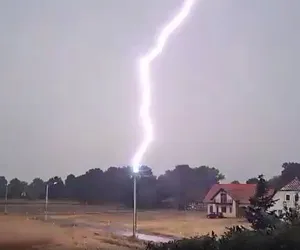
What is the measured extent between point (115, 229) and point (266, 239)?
15.2 m

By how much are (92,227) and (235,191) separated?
22.6ft

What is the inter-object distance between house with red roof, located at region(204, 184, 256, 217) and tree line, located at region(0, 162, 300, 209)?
0.69m

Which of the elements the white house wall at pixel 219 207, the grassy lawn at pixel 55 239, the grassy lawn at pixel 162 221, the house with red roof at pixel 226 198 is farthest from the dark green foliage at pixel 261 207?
the grassy lawn at pixel 55 239

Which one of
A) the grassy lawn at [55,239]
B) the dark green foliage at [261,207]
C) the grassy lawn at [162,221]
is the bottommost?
the grassy lawn at [55,239]

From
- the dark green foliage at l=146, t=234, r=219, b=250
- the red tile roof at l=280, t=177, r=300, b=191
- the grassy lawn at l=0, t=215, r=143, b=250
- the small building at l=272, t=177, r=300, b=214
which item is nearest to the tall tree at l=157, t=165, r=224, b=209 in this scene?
the grassy lawn at l=0, t=215, r=143, b=250

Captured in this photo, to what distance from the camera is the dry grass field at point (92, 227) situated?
562 inches

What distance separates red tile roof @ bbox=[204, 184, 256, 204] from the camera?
1442 cm

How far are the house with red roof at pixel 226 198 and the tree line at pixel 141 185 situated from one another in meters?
0.69

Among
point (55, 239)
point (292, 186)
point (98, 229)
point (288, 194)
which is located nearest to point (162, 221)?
point (98, 229)

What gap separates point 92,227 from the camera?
20359 millimetres

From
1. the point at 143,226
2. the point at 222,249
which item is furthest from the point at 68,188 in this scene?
the point at 222,249

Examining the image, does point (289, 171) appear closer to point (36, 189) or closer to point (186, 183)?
point (186, 183)

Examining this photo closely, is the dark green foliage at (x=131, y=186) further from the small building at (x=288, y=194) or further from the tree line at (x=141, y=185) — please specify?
the small building at (x=288, y=194)

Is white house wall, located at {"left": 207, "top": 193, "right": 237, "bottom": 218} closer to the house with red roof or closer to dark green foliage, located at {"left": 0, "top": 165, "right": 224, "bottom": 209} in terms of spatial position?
the house with red roof
